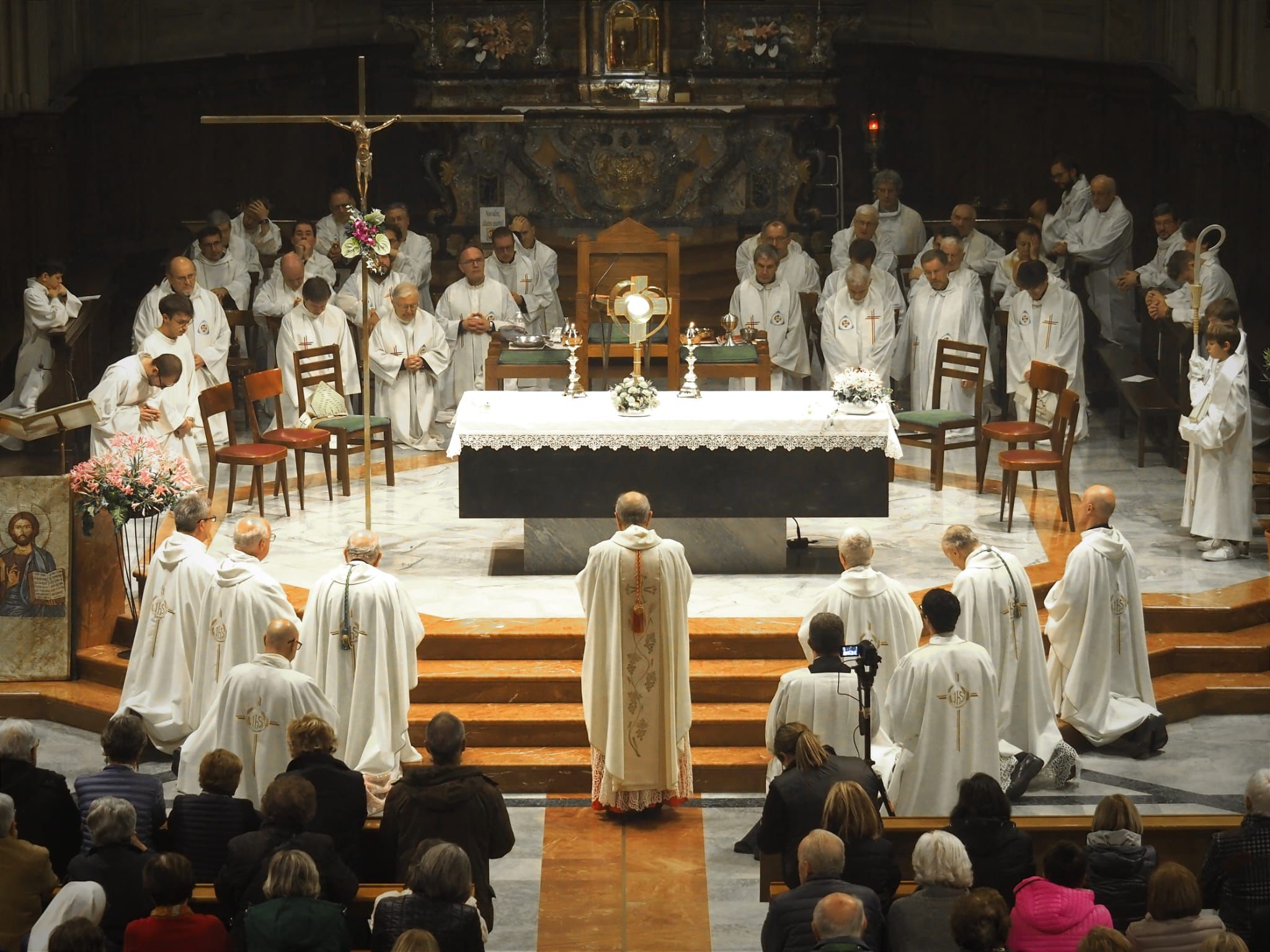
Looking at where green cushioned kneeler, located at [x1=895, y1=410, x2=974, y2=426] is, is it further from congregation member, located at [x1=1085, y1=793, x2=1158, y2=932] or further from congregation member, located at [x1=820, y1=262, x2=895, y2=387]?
congregation member, located at [x1=1085, y1=793, x2=1158, y2=932]

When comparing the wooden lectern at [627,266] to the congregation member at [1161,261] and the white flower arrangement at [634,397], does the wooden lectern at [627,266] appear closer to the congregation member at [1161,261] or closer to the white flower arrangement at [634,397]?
the white flower arrangement at [634,397]

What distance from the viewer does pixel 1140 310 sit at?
56.5ft

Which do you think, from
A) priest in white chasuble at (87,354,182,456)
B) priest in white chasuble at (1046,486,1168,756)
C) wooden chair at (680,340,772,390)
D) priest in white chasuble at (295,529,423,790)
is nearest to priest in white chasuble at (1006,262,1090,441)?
wooden chair at (680,340,772,390)

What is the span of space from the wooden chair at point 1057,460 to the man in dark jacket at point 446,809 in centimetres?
599

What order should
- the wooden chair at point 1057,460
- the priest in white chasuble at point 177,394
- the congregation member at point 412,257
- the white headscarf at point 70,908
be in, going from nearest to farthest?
the white headscarf at point 70,908 < the wooden chair at point 1057,460 < the priest in white chasuble at point 177,394 < the congregation member at point 412,257

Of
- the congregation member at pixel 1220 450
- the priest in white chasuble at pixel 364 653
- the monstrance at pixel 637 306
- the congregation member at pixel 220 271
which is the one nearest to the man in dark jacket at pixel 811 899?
the priest in white chasuble at pixel 364 653

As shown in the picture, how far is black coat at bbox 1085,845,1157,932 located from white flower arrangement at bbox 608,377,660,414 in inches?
198

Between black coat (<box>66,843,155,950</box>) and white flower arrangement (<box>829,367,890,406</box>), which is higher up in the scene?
white flower arrangement (<box>829,367,890,406</box>)

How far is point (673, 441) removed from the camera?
37.0 ft

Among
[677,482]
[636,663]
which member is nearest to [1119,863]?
[636,663]

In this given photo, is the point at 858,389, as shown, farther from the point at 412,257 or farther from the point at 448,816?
the point at 412,257

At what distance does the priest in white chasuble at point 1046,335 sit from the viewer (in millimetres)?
15500

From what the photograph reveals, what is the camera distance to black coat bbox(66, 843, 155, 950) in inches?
270

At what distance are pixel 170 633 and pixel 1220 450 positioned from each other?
646 centimetres
